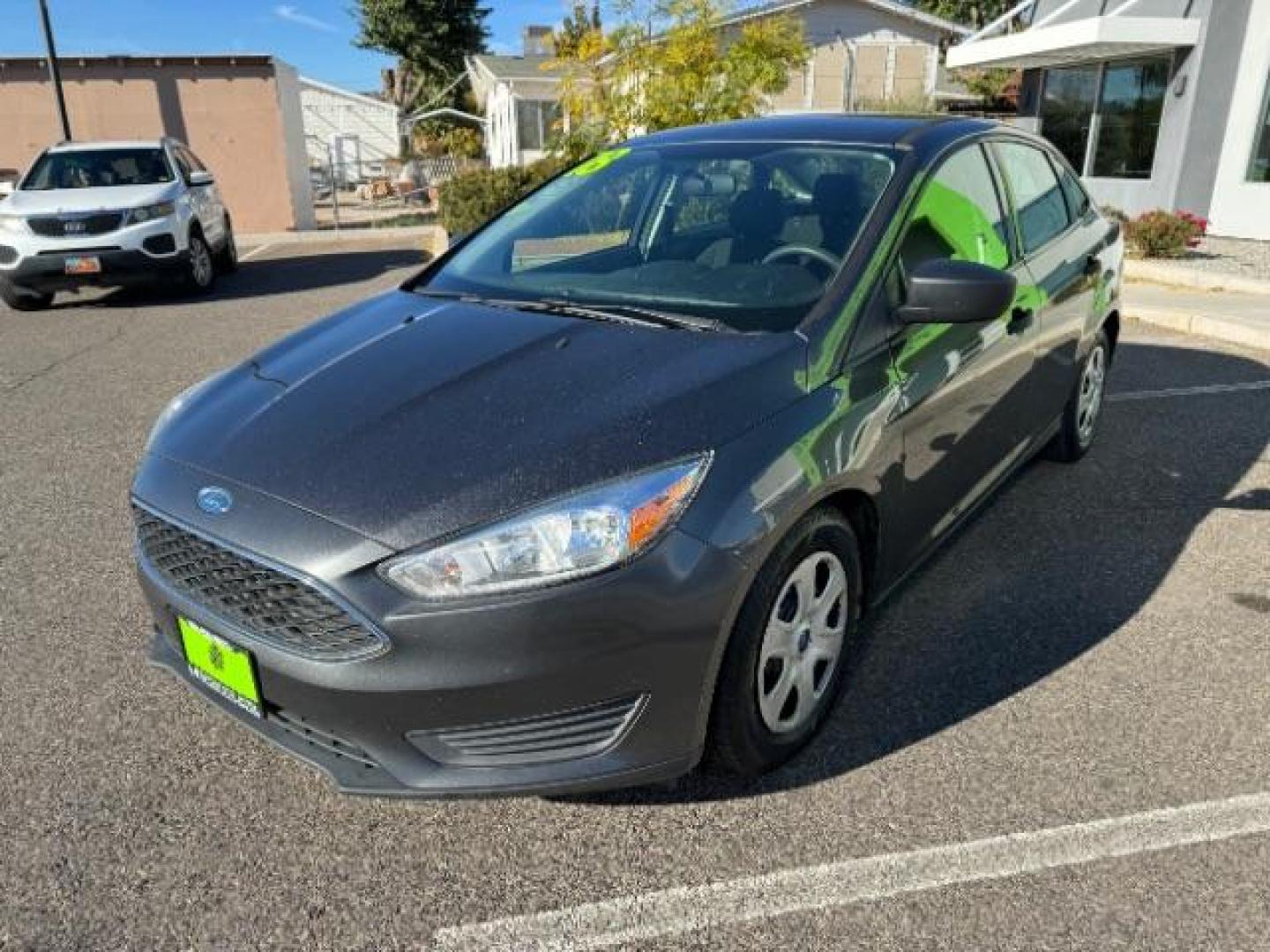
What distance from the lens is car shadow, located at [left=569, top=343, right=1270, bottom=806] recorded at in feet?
8.69

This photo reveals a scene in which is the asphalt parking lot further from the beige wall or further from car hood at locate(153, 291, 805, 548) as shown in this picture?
the beige wall

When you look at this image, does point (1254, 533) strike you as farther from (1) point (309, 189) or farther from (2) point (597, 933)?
(1) point (309, 189)

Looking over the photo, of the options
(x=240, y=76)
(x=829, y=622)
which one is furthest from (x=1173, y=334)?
(x=240, y=76)

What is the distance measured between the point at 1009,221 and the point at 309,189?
19962 millimetres

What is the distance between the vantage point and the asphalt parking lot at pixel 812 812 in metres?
2.03

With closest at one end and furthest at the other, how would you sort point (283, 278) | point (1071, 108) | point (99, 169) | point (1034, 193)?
point (1034, 193) → point (99, 169) → point (283, 278) → point (1071, 108)

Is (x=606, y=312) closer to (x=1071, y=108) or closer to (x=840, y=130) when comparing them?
(x=840, y=130)

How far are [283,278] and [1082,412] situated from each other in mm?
10661

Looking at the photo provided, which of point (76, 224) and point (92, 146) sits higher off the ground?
point (92, 146)

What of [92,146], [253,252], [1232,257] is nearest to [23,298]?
[92,146]

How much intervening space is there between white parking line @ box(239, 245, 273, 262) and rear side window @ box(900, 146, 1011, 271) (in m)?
13.6

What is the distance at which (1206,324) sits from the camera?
765 cm

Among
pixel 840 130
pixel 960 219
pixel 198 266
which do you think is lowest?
pixel 198 266

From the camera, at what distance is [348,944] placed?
78.2 inches
